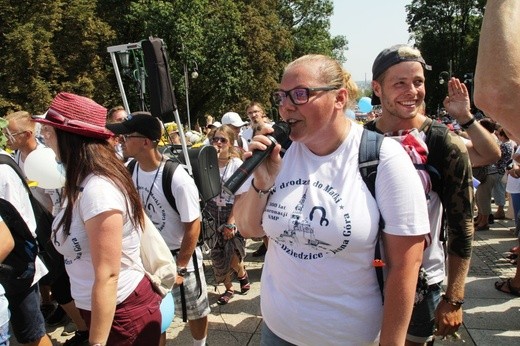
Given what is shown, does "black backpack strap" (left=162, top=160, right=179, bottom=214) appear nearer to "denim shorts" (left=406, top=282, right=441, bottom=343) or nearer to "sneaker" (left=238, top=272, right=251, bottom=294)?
"denim shorts" (left=406, top=282, right=441, bottom=343)

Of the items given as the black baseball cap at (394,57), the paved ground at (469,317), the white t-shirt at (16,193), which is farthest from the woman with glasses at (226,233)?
the black baseball cap at (394,57)

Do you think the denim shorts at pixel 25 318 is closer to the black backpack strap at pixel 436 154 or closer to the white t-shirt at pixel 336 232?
the white t-shirt at pixel 336 232

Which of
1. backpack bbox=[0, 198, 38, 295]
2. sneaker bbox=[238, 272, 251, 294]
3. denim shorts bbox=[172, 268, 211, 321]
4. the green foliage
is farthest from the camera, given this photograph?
the green foliage

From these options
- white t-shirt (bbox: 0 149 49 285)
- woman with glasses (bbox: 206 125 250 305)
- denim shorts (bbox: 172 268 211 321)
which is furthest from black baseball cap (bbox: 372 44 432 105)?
white t-shirt (bbox: 0 149 49 285)

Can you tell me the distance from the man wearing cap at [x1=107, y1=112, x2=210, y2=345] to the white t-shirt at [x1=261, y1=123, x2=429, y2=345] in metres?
1.28

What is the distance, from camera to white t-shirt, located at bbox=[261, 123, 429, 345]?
1638mm

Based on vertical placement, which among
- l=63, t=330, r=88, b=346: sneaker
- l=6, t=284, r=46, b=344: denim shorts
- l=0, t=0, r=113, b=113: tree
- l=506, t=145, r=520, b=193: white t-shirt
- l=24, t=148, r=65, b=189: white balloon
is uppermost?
l=0, t=0, r=113, b=113: tree

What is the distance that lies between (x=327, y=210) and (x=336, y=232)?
0.09 meters

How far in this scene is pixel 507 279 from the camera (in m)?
4.85

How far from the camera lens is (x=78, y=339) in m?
3.85

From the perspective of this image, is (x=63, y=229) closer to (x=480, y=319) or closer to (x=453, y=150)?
(x=453, y=150)

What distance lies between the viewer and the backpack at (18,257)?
2.60m

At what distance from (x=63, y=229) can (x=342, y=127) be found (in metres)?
1.40

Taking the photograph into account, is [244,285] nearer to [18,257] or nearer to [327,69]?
[18,257]
